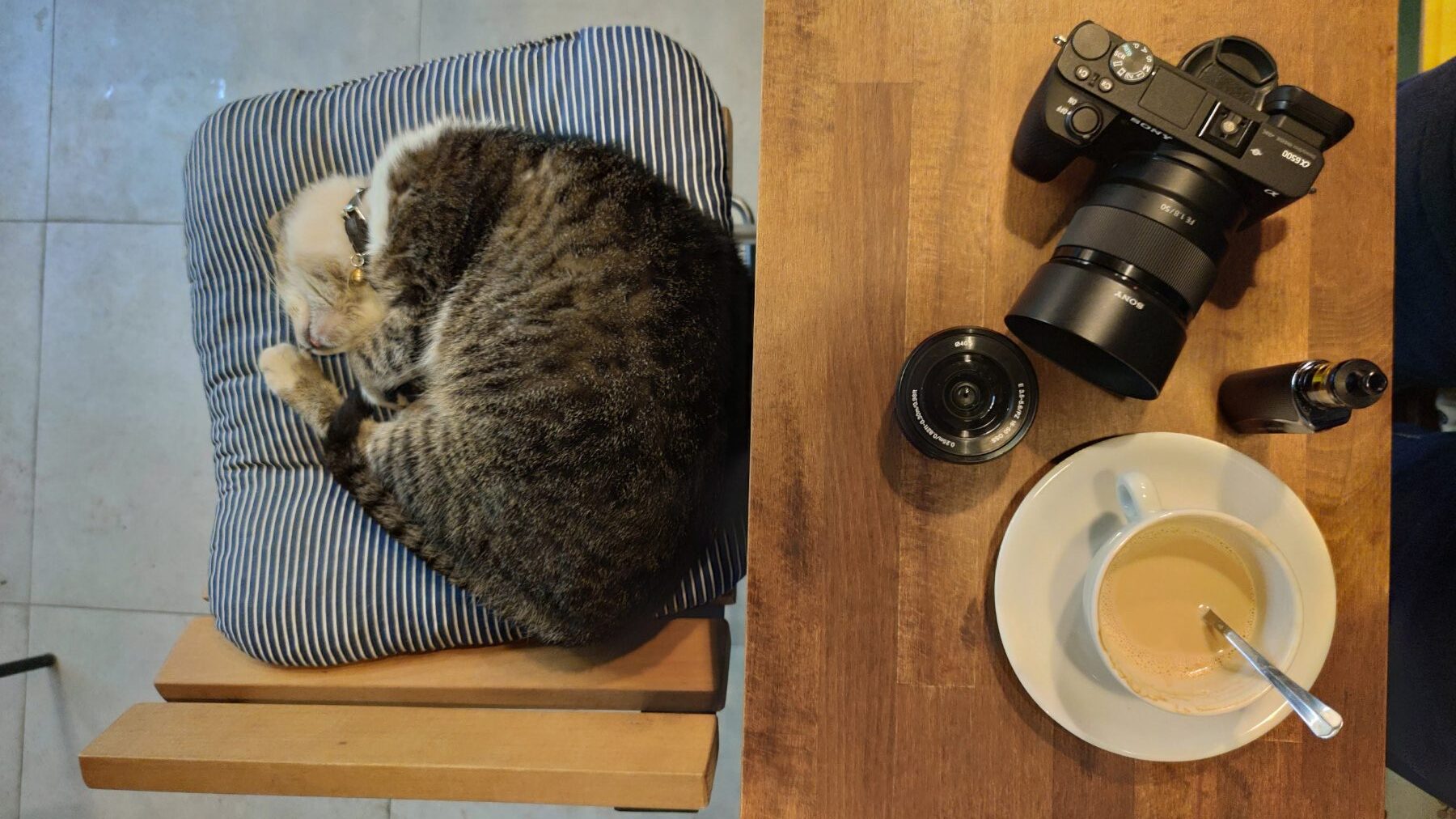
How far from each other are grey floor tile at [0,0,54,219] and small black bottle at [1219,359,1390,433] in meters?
2.00

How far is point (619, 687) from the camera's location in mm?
809

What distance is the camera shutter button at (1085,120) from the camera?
0.53 metres

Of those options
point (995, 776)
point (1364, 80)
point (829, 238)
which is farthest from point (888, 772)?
point (1364, 80)

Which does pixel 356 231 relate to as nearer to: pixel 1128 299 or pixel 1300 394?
pixel 1128 299

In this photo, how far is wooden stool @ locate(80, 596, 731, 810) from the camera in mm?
691

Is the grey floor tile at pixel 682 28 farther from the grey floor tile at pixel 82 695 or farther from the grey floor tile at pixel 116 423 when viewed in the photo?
the grey floor tile at pixel 82 695

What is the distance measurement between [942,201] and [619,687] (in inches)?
22.5

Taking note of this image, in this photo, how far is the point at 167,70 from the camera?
1497mm

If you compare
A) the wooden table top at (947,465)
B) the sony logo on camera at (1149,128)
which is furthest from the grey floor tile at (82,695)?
the sony logo on camera at (1149,128)

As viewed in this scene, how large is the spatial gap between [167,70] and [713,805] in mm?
1730

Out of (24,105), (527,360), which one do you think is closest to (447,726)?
(527,360)

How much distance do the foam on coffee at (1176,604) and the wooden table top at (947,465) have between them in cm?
10

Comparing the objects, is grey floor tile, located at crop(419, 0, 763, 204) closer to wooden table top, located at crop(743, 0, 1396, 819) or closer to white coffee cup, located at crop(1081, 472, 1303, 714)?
wooden table top, located at crop(743, 0, 1396, 819)

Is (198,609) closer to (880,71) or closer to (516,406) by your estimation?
(516,406)
